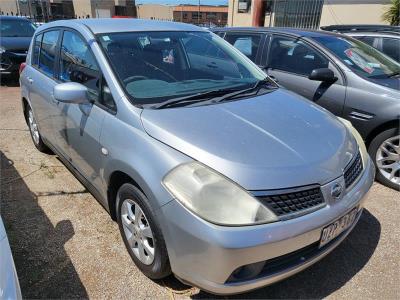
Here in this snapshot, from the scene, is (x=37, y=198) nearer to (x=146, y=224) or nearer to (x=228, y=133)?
(x=146, y=224)

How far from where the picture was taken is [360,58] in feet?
14.4

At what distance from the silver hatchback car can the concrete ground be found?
8.8 inches

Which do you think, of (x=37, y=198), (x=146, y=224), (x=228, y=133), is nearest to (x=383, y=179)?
(x=228, y=133)

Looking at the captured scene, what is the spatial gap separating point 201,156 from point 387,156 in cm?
270

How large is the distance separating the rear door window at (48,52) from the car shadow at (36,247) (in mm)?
1237

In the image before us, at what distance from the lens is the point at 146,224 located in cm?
230

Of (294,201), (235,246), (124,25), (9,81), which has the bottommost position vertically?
(9,81)

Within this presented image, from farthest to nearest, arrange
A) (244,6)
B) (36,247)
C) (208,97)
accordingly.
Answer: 1. (244,6)
2. (36,247)
3. (208,97)

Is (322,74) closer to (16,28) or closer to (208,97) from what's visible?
(208,97)

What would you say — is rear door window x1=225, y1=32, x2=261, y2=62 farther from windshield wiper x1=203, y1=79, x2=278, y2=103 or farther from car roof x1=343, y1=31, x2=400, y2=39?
car roof x1=343, y1=31, x2=400, y2=39

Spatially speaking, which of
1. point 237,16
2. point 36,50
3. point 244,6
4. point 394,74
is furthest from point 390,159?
point 237,16

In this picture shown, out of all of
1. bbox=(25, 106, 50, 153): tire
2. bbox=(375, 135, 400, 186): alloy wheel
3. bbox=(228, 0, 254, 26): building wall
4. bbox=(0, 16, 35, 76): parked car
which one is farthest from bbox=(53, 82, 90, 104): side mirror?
bbox=(228, 0, 254, 26): building wall

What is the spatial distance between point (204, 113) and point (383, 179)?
8.06 ft

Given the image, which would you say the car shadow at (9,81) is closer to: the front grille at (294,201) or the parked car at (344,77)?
the parked car at (344,77)
